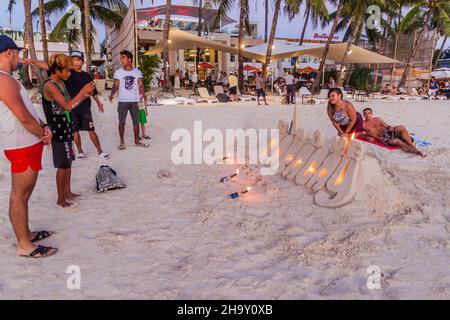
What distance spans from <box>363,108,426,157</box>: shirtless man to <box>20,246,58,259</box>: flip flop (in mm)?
5342

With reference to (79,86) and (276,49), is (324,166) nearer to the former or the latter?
(79,86)

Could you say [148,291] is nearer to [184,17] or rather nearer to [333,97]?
[333,97]

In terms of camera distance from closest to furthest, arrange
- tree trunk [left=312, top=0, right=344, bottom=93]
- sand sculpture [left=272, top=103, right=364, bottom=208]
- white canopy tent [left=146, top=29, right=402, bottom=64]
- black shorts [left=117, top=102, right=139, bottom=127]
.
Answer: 1. sand sculpture [left=272, top=103, right=364, bottom=208]
2. black shorts [left=117, top=102, right=139, bottom=127]
3. white canopy tent [left=146, top=29, right=402, bottom=64]
4. tree trunk [left=312, top=0, right=344, bottom=93]

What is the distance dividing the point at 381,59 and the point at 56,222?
20.8m

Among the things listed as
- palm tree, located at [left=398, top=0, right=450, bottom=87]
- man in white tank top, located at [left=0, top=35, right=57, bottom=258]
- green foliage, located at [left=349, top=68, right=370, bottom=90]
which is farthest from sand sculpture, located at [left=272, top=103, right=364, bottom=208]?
green foliage, located at [left=349, top=68, right=370, bottom=90]

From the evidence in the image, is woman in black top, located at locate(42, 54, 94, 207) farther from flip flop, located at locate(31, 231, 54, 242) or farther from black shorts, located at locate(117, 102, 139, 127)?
black shorts, located at locate(117, 102, 139, 127)

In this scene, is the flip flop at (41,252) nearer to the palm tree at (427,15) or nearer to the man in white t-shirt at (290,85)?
the man in white t-shirt at (290,85)

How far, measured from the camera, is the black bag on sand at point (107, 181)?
402cm

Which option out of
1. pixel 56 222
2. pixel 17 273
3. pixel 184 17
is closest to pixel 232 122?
pixel 56 222

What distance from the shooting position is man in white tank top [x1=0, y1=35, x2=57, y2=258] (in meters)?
2.29

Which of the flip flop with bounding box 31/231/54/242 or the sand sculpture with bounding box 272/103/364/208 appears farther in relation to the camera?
the sand sculpture with bounding box 272/103/364/208

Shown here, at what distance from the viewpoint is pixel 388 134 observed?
581 cm

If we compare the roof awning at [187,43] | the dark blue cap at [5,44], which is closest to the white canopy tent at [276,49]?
the roof awning at [187,43]
